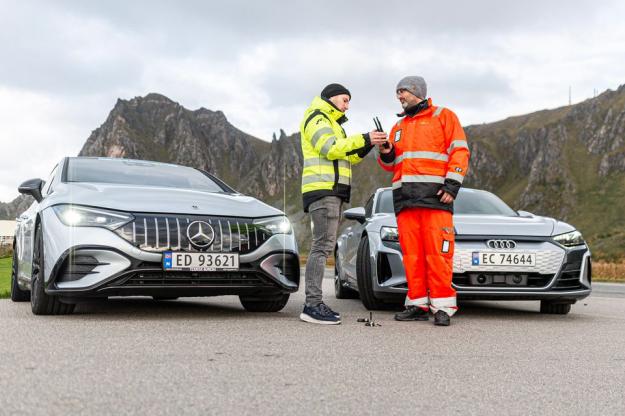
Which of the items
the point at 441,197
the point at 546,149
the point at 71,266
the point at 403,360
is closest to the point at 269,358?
the point at 403,360

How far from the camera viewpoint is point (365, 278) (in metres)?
7.49

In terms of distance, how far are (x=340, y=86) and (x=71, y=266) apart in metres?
2.76

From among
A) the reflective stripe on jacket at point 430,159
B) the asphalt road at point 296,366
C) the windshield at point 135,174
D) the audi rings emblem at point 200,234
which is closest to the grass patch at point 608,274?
the reflective stripe on jacket at point 430,159

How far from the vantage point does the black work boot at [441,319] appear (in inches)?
249

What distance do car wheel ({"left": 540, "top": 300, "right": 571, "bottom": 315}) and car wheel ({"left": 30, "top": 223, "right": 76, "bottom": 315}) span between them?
477 cm

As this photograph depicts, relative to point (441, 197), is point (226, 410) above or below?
below

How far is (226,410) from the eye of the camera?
3049 millimetres

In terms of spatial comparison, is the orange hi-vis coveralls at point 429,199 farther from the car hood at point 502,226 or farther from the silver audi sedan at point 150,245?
the silver audi sedan at point 150,245

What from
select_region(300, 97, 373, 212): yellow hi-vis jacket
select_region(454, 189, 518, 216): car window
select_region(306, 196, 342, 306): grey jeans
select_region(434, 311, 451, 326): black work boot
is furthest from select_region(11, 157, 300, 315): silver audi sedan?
select_region(454, 189, 518, 216): car window

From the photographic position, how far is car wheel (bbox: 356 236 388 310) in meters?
7.45

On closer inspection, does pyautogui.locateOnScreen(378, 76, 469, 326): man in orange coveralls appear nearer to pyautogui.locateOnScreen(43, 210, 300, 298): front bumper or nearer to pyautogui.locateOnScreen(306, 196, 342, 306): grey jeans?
pyautogui.locateOnScreen(306, 196, 342, 306): grey jeans

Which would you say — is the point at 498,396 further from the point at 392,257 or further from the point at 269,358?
the point at 392,257

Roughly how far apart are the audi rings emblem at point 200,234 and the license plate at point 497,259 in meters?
2.45

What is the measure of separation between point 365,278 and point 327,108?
181cm
